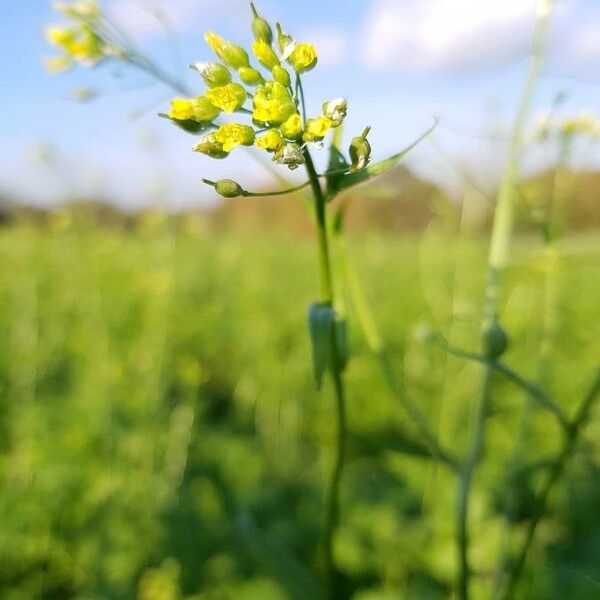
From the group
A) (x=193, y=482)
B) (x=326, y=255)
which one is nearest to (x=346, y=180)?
(x=326, y=255)

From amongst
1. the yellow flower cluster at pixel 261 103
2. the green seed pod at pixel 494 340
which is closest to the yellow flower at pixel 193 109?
the yellow flower cluster at pixel 261 103

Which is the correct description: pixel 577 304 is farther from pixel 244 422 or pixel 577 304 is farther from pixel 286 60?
pixel 286 60

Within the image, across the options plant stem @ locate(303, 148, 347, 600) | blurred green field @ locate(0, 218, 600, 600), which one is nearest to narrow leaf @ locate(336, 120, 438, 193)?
plant stem @ locate(303, 148, 347, 600)

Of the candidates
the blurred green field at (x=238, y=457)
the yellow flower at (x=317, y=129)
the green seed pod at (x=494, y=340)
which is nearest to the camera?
the yellow flower at (x=317, y=129)

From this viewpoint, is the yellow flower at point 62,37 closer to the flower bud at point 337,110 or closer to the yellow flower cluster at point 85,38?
the yellow flower cluster at point 85,38

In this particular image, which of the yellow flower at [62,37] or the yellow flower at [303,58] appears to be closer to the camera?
the yellow flower at [303,58]

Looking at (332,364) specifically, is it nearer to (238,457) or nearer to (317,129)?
(317,129)
